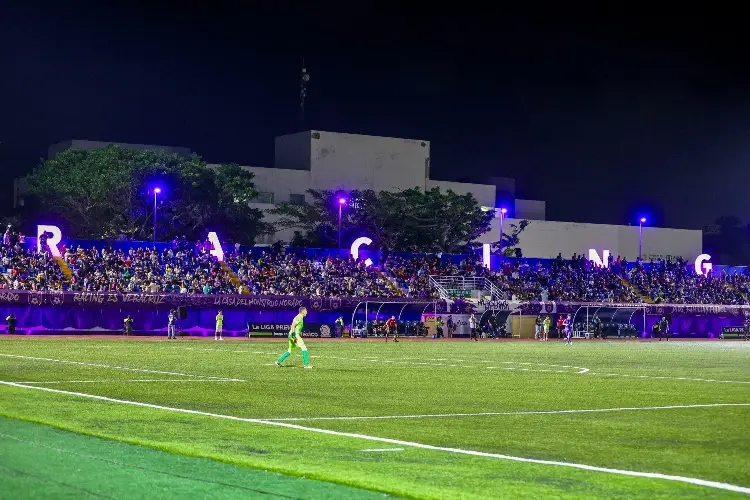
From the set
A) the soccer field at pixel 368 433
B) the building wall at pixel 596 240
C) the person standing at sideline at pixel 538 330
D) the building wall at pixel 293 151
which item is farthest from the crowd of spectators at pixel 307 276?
the soccer field at pixel 368 433

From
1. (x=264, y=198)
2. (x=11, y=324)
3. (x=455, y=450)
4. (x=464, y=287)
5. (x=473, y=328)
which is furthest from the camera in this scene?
(x=264, y=198)

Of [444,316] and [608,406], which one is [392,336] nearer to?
[444,316]

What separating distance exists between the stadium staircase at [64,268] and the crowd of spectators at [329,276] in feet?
0.29

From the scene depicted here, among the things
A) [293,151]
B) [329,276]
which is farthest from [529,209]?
[329,276]

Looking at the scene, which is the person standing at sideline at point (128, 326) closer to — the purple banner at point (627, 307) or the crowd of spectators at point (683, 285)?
the purple banner at point (627, 307)

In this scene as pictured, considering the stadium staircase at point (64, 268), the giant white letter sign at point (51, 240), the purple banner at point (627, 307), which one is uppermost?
the giant white letter sign at point (51, 240)

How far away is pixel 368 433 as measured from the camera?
16844 millimetres

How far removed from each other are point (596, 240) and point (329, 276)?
5433 centimetres

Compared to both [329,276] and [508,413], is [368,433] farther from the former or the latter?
[329,276]

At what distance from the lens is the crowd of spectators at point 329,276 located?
6925 centimetres

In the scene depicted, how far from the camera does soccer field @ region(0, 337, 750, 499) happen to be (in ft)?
38.2

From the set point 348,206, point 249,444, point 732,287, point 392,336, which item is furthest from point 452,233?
point 249,444

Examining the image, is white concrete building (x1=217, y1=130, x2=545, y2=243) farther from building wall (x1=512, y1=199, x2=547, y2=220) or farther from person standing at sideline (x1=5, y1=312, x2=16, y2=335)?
person standing at sideline (x1=5, y1=312, x2=16, y2=335)

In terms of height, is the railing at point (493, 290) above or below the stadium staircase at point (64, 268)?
below
